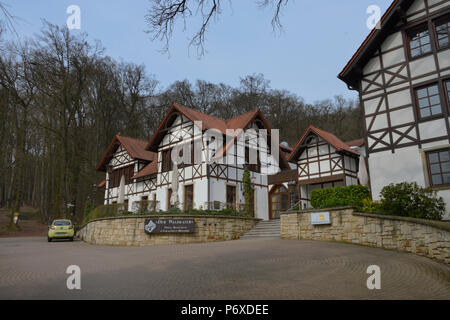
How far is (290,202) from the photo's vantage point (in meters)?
23.3

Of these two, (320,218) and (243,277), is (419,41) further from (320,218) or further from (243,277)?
(243,277)

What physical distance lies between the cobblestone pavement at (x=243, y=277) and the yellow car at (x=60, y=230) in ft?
38.6

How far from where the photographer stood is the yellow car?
2045cm

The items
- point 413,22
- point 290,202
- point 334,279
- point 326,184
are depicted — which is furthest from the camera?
point 290,202

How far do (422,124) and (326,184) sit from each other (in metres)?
8.97

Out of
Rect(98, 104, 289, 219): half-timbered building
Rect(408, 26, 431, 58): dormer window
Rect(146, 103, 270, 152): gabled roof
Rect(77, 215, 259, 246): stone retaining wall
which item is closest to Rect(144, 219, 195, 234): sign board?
Rect(77, 215, 259, 246): stone retaining wall

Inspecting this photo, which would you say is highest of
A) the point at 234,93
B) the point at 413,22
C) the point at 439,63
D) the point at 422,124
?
the point at 234,93

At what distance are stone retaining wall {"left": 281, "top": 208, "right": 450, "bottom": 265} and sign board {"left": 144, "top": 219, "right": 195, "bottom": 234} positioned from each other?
4.32m

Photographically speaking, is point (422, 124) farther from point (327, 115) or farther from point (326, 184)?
point (327, 115)

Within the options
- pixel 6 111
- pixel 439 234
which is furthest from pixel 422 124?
pixel 6 111

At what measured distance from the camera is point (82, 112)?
31766 mm

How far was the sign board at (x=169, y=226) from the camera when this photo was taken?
15.7 metres

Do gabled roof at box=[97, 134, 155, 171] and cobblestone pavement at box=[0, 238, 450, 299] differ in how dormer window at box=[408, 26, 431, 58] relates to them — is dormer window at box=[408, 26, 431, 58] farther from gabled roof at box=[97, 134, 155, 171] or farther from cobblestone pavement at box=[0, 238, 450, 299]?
gabled roof at box=[97, 134, 155, 171]

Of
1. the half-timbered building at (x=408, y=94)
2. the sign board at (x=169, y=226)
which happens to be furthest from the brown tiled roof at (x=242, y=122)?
the sign board at (x=169, y=226)
